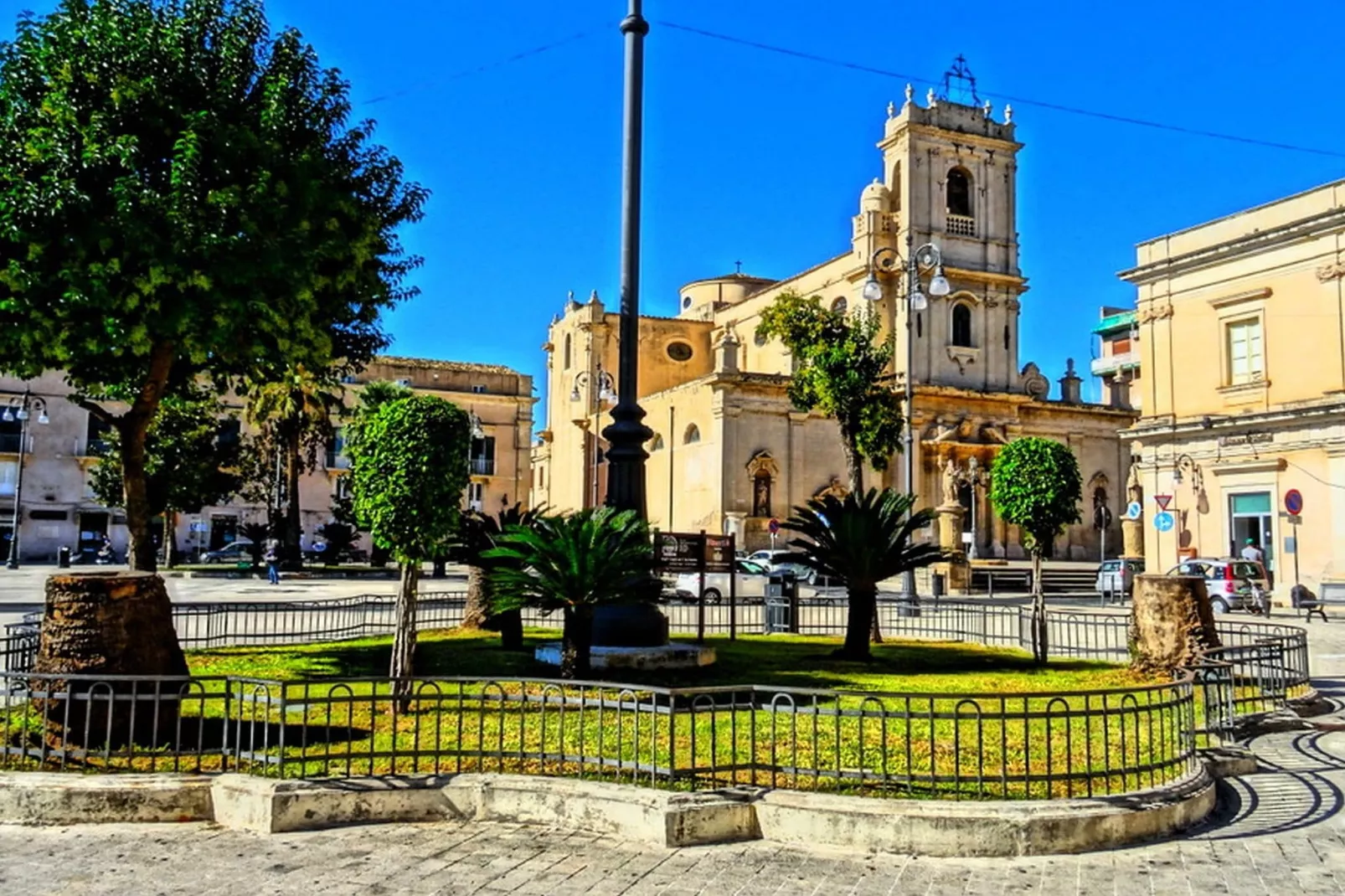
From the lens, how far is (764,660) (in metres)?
14.1

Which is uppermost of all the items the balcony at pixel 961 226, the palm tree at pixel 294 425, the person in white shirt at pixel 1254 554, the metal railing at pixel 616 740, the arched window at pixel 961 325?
the balcony at pixel 961 226

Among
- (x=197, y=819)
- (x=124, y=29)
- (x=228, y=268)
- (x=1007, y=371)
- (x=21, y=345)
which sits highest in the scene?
(x=1007, y=371)

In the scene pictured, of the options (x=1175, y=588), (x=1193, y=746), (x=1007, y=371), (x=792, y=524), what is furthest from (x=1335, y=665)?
(x=1007, y=371)

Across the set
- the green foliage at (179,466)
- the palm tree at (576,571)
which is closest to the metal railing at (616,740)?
the palm tree at (576,571)

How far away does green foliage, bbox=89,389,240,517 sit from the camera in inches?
1449

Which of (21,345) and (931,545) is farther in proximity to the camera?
(931,545)

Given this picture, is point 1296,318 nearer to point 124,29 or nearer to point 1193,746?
point 1193,746

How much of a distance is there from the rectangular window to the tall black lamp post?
→ 23678 mm

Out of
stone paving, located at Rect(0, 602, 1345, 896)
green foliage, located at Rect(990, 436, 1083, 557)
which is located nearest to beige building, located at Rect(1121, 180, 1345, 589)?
green foliage, located at Rect(990, 436, 1083, 557)

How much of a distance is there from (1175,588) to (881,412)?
18.1m

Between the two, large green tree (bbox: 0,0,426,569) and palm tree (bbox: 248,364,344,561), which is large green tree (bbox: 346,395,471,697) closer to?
large green tree (bbox: 0,0,426,569)

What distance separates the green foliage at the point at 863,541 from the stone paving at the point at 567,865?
758 centimetres

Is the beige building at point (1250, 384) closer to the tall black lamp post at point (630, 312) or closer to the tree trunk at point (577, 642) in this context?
the tall black lamp post at point (630, 312)

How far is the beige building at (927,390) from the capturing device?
46.2 m
